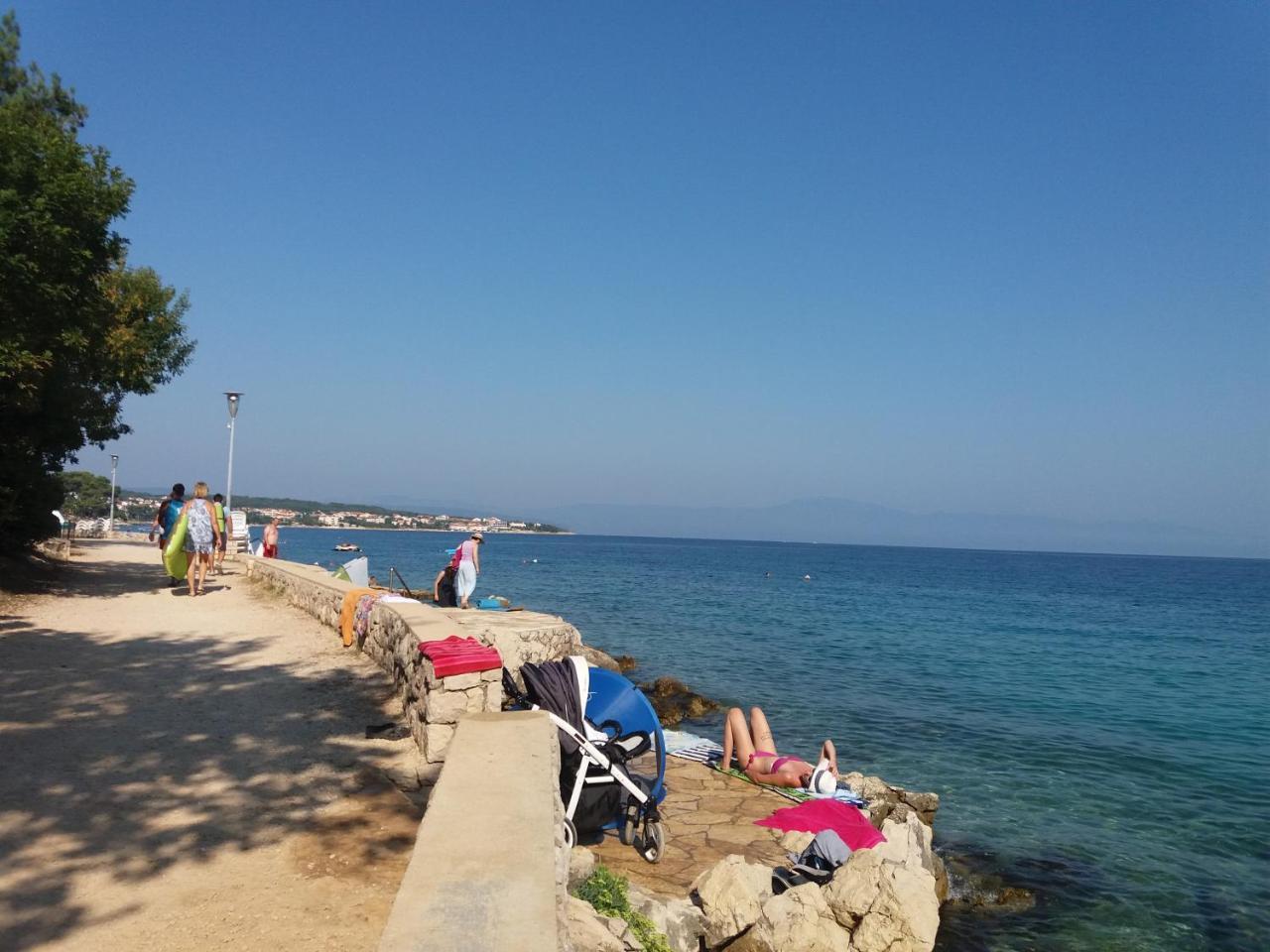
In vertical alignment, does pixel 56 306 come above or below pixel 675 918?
above

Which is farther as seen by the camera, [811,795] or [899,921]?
[811,795]

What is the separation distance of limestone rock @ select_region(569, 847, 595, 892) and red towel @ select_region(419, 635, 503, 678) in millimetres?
1467

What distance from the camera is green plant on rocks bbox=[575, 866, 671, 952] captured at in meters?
4.60

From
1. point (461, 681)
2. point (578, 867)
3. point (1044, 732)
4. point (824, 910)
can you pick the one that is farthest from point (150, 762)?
point (1044, 732)

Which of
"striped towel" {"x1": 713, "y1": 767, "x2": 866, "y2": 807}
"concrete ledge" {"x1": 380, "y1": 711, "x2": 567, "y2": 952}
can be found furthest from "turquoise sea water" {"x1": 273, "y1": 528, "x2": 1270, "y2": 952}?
"concrete ledge" {"x1": 380, "y1": 711, "x2": 567, "y2": 952}

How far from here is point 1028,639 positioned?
3225 centimetres

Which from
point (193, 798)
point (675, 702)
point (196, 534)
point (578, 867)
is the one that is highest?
point (196, 534)

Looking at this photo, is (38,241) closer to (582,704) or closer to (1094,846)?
(582,704)

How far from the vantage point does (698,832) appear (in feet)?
24.0

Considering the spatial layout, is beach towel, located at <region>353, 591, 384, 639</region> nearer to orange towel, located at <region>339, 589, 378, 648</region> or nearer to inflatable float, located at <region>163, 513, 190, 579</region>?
orange towel, located at <region>339, 589, 378, 648</region>

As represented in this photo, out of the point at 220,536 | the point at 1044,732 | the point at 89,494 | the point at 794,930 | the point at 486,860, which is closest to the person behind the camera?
the point at 486,860

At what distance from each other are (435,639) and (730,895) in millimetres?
2860

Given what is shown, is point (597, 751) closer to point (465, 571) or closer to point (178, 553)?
point (465, 571)

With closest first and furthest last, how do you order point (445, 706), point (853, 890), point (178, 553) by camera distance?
point (445, 706) → point (853, 890) → point (178, 553)
